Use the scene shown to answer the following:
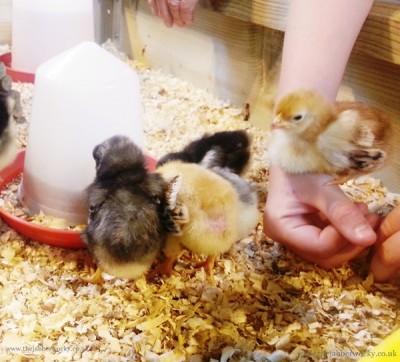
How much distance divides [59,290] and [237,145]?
522mm

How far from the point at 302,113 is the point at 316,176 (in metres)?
0.18

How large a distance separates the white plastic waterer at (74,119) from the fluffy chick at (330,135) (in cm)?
37

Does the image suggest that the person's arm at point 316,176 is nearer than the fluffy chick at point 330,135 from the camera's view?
No

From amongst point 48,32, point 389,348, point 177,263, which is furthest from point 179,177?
point 48,32

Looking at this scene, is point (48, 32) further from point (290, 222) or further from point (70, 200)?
point (290, 222)

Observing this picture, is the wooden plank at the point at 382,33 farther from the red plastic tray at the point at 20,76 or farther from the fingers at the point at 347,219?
the red plastic tray at the point at 20,76

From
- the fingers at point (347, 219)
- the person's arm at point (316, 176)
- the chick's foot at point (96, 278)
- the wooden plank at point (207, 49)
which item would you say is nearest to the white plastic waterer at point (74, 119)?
the chick's foot at point (96, 278)

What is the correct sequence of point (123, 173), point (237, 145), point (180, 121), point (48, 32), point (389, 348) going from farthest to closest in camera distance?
point (48, 32) → point (180, 121) → point (237, 145) → point (123, 173) → point (389, 348)

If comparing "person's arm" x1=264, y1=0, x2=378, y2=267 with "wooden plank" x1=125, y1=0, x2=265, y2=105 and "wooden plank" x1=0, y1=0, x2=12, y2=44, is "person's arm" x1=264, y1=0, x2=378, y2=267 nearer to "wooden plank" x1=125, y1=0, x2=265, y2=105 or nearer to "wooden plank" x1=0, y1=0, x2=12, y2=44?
"wooden plank" x1=125, y1=0, x2=265, y2=105

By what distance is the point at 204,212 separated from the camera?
0.99 metres

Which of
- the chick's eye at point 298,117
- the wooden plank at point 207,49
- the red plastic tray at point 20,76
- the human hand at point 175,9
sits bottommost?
the red plastic tray at point 20,76

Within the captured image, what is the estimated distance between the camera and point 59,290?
1056 millimetres

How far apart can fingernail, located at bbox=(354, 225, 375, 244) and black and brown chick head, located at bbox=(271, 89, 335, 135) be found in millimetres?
202

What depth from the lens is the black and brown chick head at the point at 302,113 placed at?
938 millimetres
